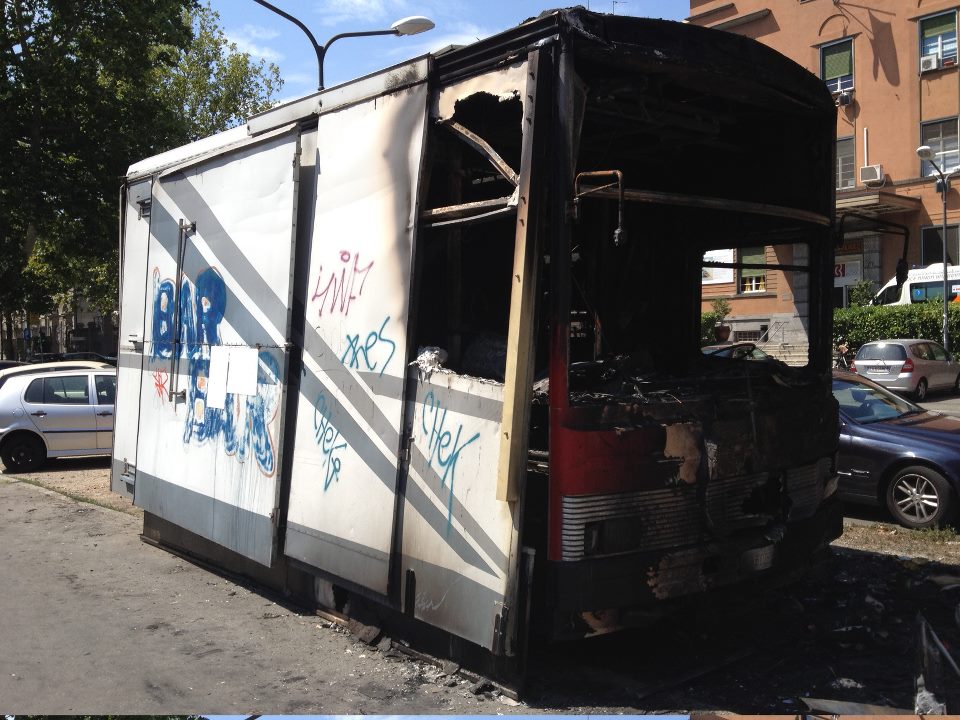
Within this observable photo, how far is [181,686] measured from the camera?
4.67m

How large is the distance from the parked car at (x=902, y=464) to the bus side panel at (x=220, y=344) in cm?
538

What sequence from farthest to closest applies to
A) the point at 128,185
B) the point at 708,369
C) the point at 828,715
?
the point at 128,185 < the point at 708,369 < the point at 828,715

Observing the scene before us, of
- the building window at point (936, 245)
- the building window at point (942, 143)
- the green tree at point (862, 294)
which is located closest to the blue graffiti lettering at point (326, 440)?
the green tree at point (862, 294)

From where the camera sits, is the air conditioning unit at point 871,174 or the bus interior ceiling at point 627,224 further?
the air conditioning unit at point 871,174

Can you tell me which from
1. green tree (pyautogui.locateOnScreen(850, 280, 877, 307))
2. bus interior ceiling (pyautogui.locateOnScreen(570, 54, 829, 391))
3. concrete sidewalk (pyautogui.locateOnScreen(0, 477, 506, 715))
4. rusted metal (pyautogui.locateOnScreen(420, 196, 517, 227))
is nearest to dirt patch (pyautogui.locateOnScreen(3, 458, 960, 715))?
concrete sidewalk (pyautogui.locateOnScreen(0, 477, 506, 715))

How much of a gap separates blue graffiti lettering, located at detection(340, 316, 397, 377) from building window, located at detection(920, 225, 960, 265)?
1192 inches

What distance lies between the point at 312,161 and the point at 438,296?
1238 mm

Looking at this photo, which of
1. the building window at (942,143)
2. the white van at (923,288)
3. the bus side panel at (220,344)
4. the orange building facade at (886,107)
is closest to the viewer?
the bus side panel at (220,344)

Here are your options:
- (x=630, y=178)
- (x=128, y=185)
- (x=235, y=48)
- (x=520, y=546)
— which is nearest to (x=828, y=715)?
(x=520, y=546)

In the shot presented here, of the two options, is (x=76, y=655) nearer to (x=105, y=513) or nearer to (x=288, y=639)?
(x=288, y=639)

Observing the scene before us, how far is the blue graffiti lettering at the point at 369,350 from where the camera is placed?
4.81 meters

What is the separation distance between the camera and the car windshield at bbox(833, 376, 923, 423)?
28.2 feet

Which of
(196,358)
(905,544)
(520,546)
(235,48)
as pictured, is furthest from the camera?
(235,48)

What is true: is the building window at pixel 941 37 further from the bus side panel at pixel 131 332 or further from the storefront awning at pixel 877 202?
the bus side panel at pixel 131 332
